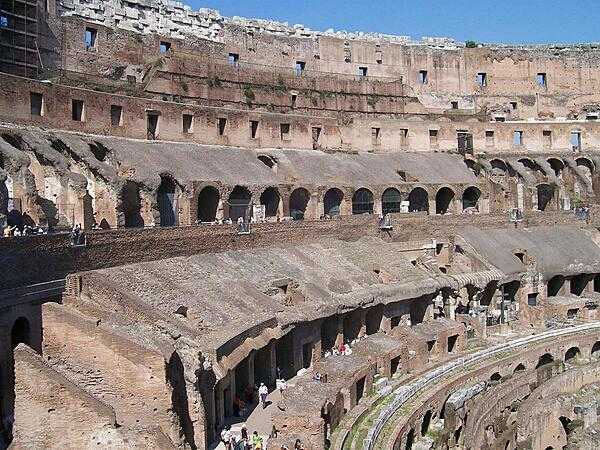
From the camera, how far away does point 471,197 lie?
151 feet

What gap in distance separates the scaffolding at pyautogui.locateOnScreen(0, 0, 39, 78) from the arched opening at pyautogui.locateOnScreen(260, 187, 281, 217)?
480 inches

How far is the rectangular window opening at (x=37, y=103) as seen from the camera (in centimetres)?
3012

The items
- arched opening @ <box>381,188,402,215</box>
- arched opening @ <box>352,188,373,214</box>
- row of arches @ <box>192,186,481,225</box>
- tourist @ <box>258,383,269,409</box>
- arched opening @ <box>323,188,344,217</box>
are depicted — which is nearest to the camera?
tourist @ <box>258,383,269,409</box>

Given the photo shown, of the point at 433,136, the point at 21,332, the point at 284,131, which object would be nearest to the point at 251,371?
the point at 21,332

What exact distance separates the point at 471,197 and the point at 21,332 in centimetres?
3251

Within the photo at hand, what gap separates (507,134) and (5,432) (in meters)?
40.3

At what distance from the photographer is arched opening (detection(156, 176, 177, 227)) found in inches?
1281

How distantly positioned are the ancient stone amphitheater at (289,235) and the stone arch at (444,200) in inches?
5.2

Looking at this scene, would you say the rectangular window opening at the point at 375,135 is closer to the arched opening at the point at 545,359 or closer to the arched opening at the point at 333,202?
the arched opening at the point at 333,202

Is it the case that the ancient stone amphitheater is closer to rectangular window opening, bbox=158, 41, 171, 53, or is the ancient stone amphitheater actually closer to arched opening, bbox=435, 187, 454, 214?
arched opening, bbox=435, 187, 454, 214

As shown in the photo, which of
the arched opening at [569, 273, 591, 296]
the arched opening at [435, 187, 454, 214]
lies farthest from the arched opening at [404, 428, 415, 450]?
the arched opening at [435, 187, 454, 214]

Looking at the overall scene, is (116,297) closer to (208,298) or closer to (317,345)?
(208,298)

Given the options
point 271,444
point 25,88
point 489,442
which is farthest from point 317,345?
point 25,88

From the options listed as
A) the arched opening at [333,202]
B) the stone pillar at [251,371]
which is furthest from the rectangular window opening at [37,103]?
the arched opening at [333,202]
